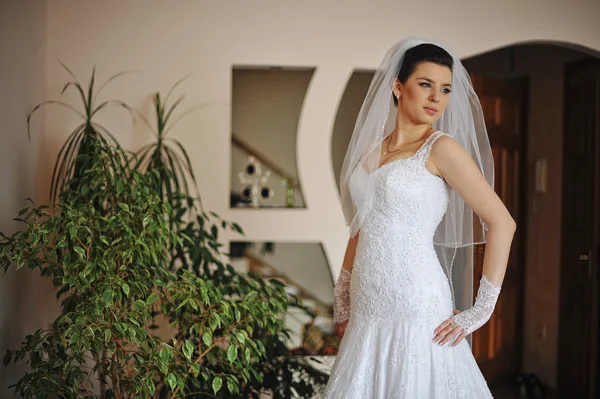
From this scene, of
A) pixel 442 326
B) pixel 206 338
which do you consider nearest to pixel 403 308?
pixel 442 326

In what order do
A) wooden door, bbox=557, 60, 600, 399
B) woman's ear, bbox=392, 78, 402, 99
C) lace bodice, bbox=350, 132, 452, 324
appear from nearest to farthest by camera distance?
lace bodice, bbox=350, 132, 452, 324 → woman's ear, bbox=392, 78, 402, 99 → wooden door, bbox=557, 60, 600, 399

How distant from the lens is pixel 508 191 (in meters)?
5.28

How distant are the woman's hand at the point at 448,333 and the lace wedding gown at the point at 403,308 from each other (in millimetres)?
18

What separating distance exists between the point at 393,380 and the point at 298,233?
194 centimetres

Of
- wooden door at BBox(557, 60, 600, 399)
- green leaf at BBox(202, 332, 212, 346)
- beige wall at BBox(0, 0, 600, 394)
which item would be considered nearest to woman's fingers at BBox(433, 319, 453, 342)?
green leaf at BBox(202, 332, 212, 346)

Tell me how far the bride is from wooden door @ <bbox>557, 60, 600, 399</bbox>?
2.46m

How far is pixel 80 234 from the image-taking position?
285cm

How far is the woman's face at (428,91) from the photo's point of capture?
2355mm

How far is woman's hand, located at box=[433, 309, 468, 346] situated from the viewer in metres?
2.25

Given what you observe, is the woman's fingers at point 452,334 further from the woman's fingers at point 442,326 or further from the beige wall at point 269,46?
the beige wall at point 269,46

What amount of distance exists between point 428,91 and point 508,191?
10.2 ft

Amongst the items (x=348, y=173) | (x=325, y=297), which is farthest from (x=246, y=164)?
(x=348, y=173)

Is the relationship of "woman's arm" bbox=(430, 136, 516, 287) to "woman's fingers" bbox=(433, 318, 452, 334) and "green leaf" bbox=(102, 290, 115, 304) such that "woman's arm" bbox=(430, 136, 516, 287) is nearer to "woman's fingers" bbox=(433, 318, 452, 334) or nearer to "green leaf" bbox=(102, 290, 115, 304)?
"woman's fingers" bbox=(433, 318, 452, 334)

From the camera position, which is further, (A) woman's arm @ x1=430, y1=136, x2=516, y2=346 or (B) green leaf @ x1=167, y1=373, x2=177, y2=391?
(B) green leaf @ x1=167, y1=373, x2=177, y2=391
